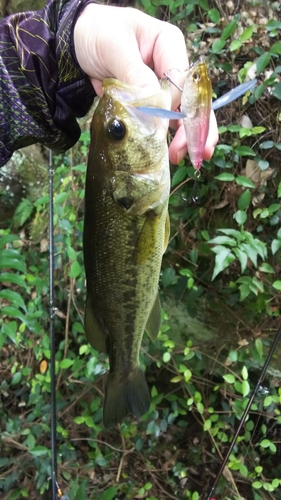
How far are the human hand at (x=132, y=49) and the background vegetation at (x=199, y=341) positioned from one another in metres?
0.81

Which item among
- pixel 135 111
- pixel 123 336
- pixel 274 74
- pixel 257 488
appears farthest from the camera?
pixel 257 488

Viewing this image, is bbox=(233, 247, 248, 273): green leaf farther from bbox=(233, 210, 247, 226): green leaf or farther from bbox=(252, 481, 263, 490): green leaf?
bbox=(252, 481, 263, 490): green leaf

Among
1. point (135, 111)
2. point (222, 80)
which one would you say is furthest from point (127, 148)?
point (222, 80)


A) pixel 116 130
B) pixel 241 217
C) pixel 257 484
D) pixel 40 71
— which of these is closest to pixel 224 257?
pixel 241 217

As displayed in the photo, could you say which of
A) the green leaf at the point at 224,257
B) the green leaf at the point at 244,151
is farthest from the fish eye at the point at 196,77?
the green leaf at the point at 244,151

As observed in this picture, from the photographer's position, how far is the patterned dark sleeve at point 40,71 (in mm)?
1238

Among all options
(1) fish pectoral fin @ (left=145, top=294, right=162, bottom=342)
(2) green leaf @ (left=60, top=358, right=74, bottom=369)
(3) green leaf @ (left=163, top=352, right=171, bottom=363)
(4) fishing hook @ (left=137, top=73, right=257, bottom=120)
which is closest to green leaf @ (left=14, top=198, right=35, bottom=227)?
(2) green leaf @ (left=60, top=358, right=74, bottom=369)

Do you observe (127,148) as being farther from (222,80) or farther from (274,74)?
(222,80)

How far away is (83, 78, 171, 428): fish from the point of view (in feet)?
3.11

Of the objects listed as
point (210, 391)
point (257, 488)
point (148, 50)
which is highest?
point (148, 50)

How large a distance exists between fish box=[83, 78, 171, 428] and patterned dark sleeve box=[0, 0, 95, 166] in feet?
1.21

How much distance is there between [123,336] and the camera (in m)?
1.23

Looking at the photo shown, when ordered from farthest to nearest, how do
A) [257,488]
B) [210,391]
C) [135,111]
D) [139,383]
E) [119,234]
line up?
[210,391] → [257,488] → [139,383] → [119,234] → [135,111]

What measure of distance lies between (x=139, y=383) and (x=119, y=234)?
57 centimetres
